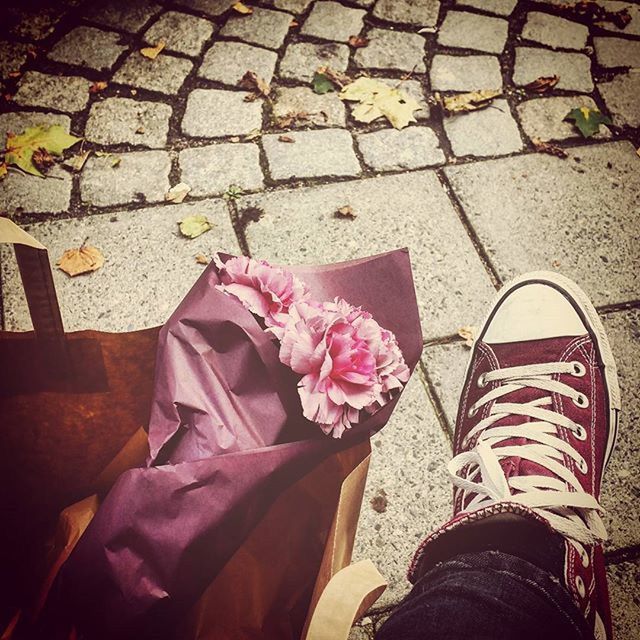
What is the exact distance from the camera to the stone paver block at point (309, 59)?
2.31 m

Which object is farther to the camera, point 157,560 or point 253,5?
point 253,5

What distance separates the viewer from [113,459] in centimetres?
96

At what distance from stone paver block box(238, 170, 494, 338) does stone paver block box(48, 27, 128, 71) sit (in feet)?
3.12

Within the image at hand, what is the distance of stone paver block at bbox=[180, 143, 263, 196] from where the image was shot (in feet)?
6.48

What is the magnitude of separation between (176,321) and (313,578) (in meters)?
0.52

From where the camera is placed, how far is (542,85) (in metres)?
2.33

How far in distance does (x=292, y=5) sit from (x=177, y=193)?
4.05ft

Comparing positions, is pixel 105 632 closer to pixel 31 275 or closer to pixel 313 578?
pixel 313 578

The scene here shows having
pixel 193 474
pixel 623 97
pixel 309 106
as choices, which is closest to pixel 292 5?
pixel 309 106

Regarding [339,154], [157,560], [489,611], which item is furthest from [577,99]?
[157,560]

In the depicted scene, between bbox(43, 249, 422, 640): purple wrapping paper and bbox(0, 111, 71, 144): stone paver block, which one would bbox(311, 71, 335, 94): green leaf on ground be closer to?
bbox(0, 111, 71, 144): stone paver block

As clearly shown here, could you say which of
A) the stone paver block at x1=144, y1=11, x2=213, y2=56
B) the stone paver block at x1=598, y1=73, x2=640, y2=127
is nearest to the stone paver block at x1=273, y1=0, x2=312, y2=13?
the stone paver block at x1=144, y1=11, x2=213, y2=56

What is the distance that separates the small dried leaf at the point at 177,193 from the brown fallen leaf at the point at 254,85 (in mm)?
532

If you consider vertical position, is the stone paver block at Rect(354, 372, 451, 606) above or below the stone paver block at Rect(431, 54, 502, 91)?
below
